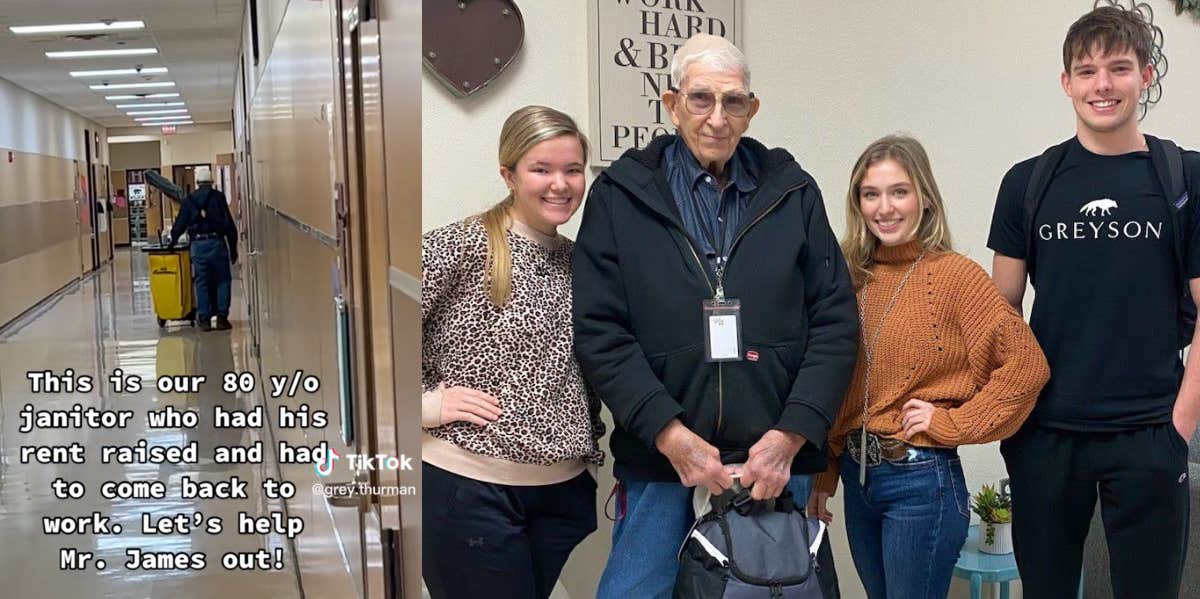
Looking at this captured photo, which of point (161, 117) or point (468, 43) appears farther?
point (161, 117)

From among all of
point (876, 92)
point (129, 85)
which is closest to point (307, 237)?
point (876, 92)

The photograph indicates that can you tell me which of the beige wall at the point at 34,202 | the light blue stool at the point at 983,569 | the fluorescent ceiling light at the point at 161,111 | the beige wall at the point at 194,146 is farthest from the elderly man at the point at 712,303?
the beige wall at the point at 194,146

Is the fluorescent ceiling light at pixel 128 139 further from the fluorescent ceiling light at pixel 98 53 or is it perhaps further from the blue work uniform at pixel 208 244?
the blue work uniform at pixel 208 244

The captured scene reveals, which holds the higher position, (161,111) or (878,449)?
(161,111)

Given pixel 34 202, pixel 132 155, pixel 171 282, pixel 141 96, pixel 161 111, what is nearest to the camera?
pixel 171 282

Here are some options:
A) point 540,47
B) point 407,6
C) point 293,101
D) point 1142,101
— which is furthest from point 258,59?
point 407,6

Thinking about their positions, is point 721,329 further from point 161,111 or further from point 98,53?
point 161,111

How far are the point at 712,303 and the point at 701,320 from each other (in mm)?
31

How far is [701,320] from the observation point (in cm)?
157

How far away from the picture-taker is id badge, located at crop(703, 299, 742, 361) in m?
1.56

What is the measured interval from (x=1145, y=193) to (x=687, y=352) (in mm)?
896

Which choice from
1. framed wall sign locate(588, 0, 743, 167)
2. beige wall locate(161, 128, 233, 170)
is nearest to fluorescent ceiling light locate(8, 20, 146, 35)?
framed wall sign locate(588, 0, 743, 167)

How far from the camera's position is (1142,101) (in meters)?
2.93

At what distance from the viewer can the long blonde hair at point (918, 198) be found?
1.76 meters
